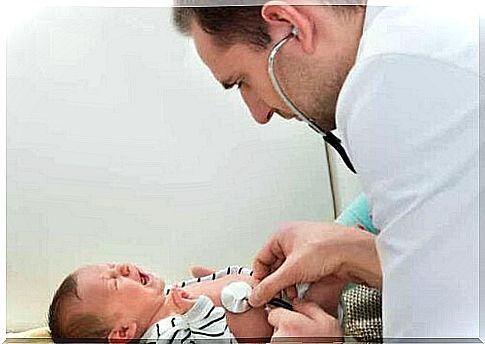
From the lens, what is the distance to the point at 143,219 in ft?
3.47

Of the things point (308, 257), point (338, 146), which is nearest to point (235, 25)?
point (338, 146)

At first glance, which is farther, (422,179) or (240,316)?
(240,316)

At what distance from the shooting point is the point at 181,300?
3.37 feet

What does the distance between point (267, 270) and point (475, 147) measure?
0.92 feet

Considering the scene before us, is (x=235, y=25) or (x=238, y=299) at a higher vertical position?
(x=235, y=25)

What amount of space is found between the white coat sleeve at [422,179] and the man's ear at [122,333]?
293mm

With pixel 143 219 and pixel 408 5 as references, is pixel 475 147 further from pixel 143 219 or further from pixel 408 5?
pixel 143 219

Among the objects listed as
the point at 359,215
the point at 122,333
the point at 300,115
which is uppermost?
the point at 300,115

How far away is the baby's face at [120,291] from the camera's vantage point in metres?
1.01

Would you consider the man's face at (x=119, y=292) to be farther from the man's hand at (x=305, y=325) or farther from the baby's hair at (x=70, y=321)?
the man's hand at (x=305, y=325)

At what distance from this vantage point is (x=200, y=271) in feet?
3.42

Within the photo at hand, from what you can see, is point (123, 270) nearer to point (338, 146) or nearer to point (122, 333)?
point (122, 333)

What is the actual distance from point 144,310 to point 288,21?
1.23 ft

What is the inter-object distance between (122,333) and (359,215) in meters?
0.31
